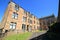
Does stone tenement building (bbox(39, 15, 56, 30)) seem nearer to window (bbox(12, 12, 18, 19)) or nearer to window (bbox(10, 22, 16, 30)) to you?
window (bbox(12, 12, 18, 19))

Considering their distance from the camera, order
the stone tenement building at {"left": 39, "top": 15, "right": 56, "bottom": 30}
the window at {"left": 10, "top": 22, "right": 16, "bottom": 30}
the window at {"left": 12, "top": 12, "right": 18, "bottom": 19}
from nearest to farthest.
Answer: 1. the window at {"left": 10, "top": 22, "right": 16, "bottom": 30}
2. the window at {"left": 12, "top": 12, "right": 18, "bottom": 19}
3. the stone tenement building at {"left": 39, "top": 15, "right": 56, "bottom": 30}

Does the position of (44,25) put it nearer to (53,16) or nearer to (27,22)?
(53,16)

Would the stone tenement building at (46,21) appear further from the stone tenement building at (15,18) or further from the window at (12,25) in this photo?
the window at (12,25)

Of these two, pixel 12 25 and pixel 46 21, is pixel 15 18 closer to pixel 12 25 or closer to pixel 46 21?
pixel 12 25

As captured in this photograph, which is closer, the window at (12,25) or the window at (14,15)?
the window at (12,25)

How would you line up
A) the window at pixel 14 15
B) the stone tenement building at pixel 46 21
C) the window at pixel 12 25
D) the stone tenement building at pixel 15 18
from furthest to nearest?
the stone tenement building at pixel 46 21, the window at pixel 14 15, the window at pixel 12 25, the stone tenement building at pixel 15 18

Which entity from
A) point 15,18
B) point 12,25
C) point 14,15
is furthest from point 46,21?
point 12,25

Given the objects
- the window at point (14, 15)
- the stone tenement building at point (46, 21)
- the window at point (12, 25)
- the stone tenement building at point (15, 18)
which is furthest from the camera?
the stone tenement building at point (46, 21)

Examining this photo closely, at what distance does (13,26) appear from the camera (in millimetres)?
27312

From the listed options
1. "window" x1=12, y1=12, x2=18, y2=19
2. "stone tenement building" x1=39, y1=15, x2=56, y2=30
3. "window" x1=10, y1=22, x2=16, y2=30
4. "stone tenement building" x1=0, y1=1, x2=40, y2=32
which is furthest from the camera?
"stone tenement building" x1=39, y1=15, x2=56, y2=30

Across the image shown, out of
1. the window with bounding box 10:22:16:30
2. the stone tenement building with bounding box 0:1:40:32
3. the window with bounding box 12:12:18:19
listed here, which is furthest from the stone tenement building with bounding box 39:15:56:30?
the window with bounding box 10:22:16:30

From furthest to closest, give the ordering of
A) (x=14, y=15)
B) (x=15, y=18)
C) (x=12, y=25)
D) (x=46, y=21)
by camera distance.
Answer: (x=46, y=21) → (x=15, y=18) → (x=14, y=15) → (x=12, y=25)

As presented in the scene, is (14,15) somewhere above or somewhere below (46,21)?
above

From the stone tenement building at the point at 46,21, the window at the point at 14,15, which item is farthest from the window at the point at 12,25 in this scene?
the stone tenement building at the point at 46,21
